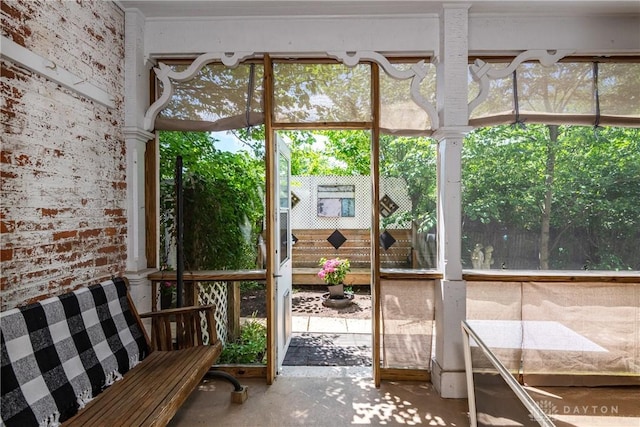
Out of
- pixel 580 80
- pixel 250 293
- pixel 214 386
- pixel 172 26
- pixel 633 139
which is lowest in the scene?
pixel 214 386

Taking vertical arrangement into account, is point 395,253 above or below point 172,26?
below

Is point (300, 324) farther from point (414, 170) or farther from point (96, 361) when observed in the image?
point (96, 361)

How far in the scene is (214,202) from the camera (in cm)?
316

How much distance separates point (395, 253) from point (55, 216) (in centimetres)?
244

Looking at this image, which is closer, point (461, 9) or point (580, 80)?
point (461, 9)

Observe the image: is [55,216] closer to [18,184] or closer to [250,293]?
[18,184]

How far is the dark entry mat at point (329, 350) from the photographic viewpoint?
3475 millimetres

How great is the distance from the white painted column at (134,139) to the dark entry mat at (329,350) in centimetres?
155

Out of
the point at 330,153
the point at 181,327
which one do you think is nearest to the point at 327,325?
the point at 181,327

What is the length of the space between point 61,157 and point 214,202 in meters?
1.19

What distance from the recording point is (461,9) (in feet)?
9.18

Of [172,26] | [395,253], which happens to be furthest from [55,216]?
[395,253]

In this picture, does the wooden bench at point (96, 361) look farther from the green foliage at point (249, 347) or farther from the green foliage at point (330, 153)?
the green foliage at point (330, 153)

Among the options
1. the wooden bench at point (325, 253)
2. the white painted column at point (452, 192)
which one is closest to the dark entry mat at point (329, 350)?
the white painted column at point (452, 192)
